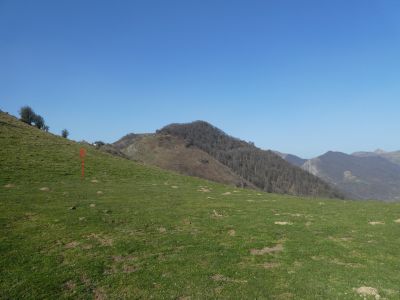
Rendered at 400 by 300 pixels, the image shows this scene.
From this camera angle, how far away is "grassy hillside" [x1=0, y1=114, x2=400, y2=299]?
14531mm

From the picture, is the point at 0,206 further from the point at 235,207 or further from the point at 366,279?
the point at 366,279

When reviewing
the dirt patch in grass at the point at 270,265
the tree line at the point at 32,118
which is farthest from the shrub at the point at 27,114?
the dirt patch in grass at the point at 270,265

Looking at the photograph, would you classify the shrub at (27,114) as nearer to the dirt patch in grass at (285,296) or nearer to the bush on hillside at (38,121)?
the bush on hillside at (38,121)

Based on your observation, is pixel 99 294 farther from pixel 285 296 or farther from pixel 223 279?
pixel 285 296

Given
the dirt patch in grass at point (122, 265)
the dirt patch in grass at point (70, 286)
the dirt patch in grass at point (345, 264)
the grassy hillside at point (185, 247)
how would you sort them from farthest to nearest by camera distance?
the dirt patch in grass at point (345, 264), the dirt patch in grass at point (122, 265), the grassy hillside at point (185, 247), the dirt patch in grass at point (70, 286)

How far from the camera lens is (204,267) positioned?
16.5 metres

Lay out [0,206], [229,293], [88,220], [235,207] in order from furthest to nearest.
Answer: [235,207] → [0,206] → [88,220] → [229,293]

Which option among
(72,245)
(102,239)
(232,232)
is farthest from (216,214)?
(72,245)

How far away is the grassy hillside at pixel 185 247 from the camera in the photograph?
47.7 feet

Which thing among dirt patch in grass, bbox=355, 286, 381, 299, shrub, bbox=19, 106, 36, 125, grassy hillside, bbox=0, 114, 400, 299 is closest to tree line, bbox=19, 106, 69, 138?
shrub, bbox=19, 106, 36, 125

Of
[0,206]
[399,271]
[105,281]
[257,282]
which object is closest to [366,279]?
[399,271]

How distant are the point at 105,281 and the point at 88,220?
9.40 meters

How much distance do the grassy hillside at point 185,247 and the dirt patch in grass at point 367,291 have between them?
38mm

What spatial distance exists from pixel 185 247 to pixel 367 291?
358 inches
